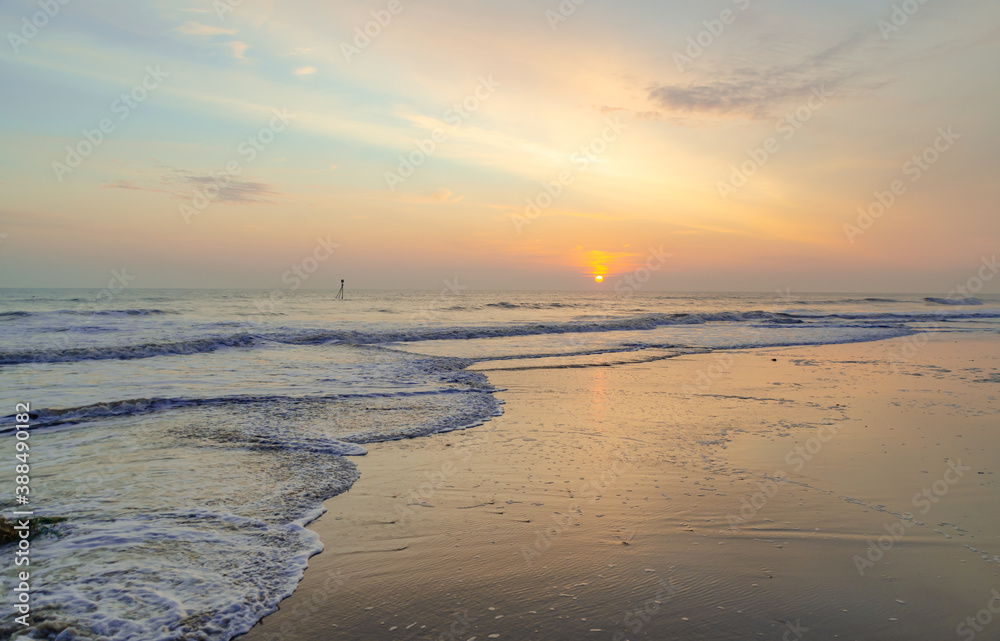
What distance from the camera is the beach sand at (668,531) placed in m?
3.81

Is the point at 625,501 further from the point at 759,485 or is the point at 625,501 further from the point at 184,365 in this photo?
the point at 184,365

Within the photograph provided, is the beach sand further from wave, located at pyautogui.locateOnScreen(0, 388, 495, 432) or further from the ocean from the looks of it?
wave, located at pyautogui.locateOnScreen(0, 388, 495, 432)

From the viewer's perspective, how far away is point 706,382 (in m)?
14.3

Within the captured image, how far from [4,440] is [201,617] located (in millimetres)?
7027

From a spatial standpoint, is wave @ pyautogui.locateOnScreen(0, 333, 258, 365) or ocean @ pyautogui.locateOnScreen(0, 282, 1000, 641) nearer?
ocean @ pyautogui.locateOnScreen(0, 282, 1000, 641)

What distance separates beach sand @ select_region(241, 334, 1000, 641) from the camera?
381cm

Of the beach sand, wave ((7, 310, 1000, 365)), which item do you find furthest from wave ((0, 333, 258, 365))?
the beach sand

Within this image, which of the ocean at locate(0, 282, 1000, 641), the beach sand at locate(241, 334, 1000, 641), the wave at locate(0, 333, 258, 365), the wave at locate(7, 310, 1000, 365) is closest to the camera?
the beach sand at locate(241, 334, 1000, 641)

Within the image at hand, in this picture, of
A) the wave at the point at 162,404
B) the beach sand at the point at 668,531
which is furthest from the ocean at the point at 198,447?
the beach sand at the point at 668,531

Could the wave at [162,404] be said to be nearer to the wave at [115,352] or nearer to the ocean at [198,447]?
the ocean at [198,447]

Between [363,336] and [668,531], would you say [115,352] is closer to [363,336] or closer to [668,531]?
[363,336]

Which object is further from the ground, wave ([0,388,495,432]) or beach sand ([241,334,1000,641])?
beach sand ([241,334,1000,641])

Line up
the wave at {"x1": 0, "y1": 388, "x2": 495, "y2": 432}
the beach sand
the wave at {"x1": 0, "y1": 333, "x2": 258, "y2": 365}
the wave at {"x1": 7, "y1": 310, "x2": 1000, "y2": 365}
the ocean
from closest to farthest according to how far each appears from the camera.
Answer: the beach sand → the ocean → the wave at {"x1": 0, "y1": 388, "x2": 495, "y2": 432} → the wave at {"x1": 0, "y1": 333, "x2": 258, "y2": 365} → the wave at {"x1": 7, "y1": 310, "x2": 1000, "y2": 365}

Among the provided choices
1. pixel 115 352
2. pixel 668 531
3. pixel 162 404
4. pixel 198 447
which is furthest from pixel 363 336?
pixel 668 531
